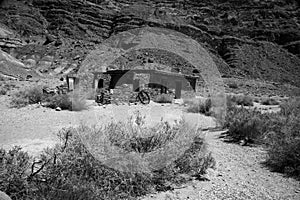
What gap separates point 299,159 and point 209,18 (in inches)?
2828

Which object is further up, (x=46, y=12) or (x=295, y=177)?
(x=46, y=12)

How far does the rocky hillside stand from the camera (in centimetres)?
4816

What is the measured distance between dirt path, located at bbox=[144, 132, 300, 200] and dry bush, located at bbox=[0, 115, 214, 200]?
0.27 metres

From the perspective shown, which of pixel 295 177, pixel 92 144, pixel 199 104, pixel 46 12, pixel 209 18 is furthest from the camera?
pixel 209 18

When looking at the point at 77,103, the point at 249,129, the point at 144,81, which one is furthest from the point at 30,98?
the point at 249,129

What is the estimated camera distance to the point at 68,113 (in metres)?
11.8

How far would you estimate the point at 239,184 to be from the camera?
15.7ft

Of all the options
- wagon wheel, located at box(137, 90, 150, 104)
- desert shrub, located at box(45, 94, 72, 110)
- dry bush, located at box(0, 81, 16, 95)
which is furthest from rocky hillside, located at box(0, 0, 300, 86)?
desert shrub, located at box(45, 94, 72, 110)

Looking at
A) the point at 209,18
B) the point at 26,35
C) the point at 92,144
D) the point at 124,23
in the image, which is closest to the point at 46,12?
the point at 26,35

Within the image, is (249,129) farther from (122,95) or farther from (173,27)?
(173,27)

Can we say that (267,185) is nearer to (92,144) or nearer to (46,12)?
(92,144)

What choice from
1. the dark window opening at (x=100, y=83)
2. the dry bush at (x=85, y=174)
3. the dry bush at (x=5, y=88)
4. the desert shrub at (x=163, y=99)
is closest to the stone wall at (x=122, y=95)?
the desert shrub at (x=163, y=99)

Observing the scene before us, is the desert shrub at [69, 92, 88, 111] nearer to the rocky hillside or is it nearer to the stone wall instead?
the stone wall

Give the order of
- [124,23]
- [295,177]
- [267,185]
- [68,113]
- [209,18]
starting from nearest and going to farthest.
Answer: [267,185]
[295,177]
[68,113]
[124,23]
[209,18]
